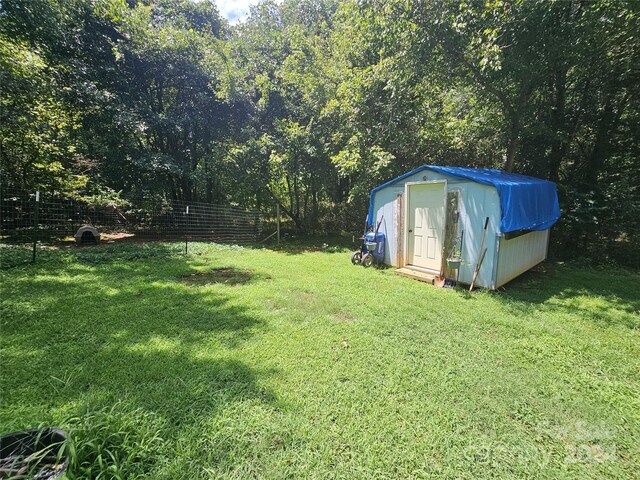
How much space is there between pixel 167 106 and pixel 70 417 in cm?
1271

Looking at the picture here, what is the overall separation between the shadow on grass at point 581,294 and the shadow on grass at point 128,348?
410 centimetres

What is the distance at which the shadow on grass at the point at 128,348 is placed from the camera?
2002mm

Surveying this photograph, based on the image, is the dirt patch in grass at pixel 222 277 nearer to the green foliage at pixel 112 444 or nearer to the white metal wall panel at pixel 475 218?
the green foliage at pixel 112 444

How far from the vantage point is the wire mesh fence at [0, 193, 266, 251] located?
24.5 feet

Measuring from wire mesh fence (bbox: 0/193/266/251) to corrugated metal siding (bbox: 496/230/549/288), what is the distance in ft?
25.2

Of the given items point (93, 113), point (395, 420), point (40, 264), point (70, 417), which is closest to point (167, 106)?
point (93, 113)

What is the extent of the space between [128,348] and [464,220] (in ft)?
17.8

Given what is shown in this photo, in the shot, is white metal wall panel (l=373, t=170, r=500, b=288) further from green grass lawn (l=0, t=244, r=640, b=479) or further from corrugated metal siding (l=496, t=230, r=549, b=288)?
green grass lawn (l=0, t=244, r=640, b=479)

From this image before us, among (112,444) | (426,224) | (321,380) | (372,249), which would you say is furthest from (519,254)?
(112,444)

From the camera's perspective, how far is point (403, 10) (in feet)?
18.1

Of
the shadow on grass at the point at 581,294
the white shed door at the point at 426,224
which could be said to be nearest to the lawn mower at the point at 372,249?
the white shed door at the point at 426,224

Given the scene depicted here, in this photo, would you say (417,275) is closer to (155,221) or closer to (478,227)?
(478,227)

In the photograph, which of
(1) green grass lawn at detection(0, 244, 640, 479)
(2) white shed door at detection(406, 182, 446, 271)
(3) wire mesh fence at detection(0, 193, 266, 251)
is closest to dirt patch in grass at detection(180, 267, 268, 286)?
(1) green grass lawn at detection(0, 244, 640, 479)

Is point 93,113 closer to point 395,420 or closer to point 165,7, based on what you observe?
point 165,7
